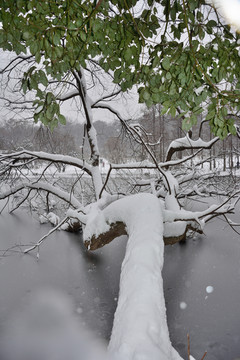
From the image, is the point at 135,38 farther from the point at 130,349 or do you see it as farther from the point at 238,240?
the point at 238,240

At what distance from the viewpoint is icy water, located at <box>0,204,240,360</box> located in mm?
5781

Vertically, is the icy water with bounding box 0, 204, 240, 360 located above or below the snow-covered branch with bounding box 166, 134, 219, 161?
below

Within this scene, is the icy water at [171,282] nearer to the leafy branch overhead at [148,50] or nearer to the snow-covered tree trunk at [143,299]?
the snow-covered tree trunk at [143,299]

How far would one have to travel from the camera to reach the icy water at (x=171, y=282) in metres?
5.78

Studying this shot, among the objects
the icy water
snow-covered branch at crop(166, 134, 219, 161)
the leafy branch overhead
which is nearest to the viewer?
the leafy branch overhead

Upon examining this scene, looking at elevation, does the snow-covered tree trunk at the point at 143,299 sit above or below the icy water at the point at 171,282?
above

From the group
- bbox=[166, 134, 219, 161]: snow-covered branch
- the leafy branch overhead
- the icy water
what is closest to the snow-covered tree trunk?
the leafy branch overhead

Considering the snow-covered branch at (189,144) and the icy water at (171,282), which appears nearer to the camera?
the icy water at (171,282)

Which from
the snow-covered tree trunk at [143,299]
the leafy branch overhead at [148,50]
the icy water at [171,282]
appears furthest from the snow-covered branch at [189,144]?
the leafy branch overhead at [148,50]

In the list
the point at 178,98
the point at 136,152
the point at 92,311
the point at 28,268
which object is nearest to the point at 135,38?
the point at 178,98

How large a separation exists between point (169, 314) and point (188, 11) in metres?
6.64

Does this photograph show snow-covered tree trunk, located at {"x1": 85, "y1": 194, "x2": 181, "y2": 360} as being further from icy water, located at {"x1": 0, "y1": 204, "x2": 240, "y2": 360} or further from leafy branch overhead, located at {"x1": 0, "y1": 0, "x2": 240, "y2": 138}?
icy water, located at {"x1": 0, "y1": 204, "x2": 240, "y2": 360}

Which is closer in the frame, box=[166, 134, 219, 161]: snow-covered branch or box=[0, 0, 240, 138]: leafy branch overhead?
box=[0, 0, 240, 138]: leafy branch overhead

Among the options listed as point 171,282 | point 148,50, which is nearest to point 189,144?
point 171,282
